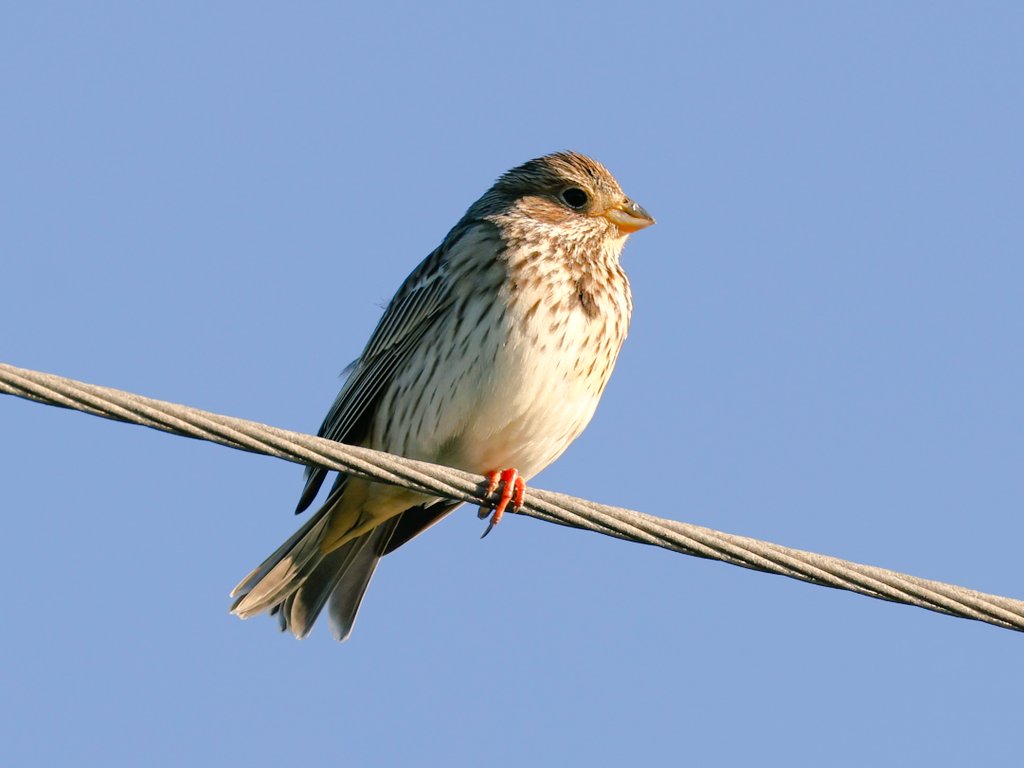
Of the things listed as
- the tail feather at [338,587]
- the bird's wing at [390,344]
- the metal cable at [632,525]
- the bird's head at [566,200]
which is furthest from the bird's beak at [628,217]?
the metal cable at [632,525]

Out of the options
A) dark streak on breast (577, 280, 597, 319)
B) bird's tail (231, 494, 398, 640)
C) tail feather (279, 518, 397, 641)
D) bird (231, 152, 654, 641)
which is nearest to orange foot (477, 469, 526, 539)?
bird (231, 152, 654, 641)

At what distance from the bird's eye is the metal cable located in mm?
2959

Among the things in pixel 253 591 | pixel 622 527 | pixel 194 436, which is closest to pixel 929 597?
pixel 622 527

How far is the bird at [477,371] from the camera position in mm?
7078

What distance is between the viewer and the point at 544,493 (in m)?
5.45

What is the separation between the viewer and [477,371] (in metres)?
7.05

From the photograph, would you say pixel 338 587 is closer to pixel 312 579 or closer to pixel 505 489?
pixel 312 579

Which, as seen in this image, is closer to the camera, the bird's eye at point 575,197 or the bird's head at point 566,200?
the bird's head at point 566,200

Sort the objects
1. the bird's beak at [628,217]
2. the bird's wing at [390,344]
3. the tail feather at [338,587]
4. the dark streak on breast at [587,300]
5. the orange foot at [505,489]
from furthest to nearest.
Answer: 1. the bird's beak at [628,217]
2. the tail feather at [338,587]
3. the bird's wing at [390,344]
4. the dark streak on breast at [587,300]
5. the orange foot at [505,489]

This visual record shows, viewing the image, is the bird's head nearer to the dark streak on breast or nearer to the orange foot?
the dark streak on breast

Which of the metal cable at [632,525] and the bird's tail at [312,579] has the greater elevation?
the metal cable at [632,525]

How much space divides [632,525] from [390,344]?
106 inches

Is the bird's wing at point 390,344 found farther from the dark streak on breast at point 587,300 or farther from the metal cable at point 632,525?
the metal cable at point 632,525

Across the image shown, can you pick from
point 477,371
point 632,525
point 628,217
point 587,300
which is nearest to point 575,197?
point 628,217
